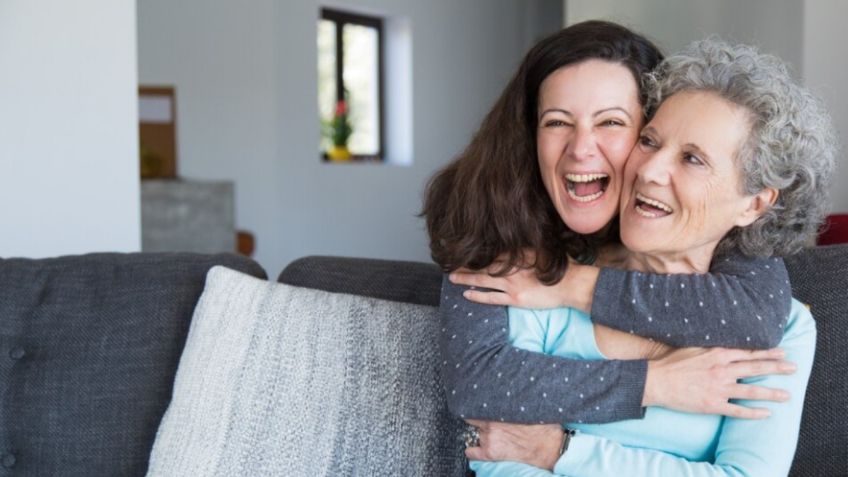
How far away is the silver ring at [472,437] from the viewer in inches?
61.3

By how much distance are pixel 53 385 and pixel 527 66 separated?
117 cm

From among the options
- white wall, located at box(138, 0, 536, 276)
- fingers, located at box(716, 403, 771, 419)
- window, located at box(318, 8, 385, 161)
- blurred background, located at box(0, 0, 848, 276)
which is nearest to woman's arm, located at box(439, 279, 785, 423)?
fingers, located at box(716, 403, 771, 419)

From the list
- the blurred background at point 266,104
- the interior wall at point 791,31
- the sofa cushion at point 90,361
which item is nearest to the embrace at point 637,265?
the sofa cushion at point 90,361

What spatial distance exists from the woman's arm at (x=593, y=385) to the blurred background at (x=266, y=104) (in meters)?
1.80

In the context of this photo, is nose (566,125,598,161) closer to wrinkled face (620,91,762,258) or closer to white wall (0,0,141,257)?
wrinkled face (620,91,762,258)

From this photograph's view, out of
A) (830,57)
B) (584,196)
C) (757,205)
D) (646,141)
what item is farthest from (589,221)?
(830,57)

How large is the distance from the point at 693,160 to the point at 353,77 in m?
6.39

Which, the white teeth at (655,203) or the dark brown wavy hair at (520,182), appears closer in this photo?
the white teeth at (655,203)

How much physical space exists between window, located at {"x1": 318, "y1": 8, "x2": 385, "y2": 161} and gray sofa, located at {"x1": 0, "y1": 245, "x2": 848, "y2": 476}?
504 cm

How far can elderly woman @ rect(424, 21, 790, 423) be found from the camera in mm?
1341

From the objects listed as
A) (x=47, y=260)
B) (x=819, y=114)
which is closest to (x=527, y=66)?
(x=819, y=114)

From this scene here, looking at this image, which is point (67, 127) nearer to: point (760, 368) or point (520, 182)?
point (520, 182)

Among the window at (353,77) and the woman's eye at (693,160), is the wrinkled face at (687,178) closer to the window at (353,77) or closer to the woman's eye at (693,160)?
the woman's eye at (693,160)

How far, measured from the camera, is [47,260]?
209 cm
